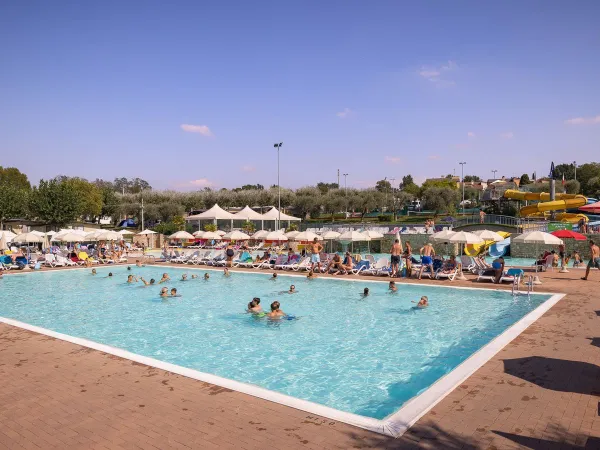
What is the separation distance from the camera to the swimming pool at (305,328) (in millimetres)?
7707

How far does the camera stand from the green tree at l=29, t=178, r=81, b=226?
4225 cm

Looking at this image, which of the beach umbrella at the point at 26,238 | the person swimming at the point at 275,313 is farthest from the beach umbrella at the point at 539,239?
the beach umbrella at the point at 26,238

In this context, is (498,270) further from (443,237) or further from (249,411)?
(249,411)

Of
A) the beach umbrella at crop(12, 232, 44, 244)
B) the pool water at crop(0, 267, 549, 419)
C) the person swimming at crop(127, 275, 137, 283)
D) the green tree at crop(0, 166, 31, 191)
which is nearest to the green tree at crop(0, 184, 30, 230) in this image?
the beach umbrella at crop(12, 232, 44, 244)

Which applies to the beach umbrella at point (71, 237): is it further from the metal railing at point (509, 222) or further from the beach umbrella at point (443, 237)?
the metal railing at point (509, 222)

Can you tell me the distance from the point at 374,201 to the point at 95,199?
39.7 metres

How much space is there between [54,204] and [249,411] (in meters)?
43.2

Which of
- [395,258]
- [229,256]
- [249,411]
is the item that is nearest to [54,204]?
[229,256]

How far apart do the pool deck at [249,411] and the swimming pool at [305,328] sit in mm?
918

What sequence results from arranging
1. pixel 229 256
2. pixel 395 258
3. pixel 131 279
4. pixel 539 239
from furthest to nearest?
pixel 229 256 → pixel 131 279 → pixel 395 258 → pixel 539 239

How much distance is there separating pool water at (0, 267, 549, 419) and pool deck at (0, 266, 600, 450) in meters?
1.51

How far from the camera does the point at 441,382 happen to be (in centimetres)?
602

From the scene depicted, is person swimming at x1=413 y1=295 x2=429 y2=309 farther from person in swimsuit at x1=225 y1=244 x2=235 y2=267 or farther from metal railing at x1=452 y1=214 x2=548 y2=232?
metal railing at x1=452 y1=214 x2=548 y2=232

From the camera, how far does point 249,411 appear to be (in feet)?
17.1
